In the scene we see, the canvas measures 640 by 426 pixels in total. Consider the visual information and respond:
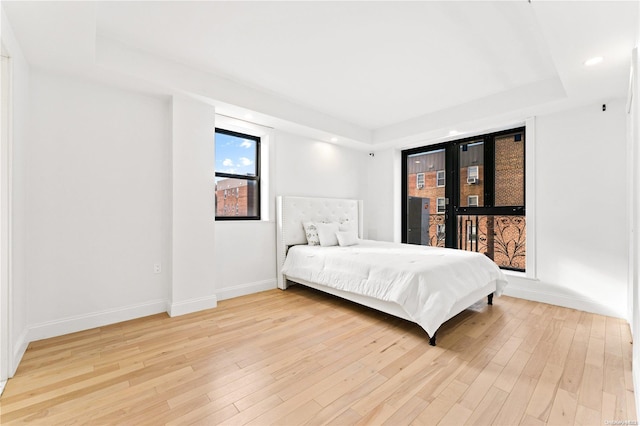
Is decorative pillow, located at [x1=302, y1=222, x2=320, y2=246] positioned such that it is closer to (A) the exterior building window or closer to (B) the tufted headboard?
(B) the tufted headboard

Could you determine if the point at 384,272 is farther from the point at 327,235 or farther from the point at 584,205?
the point at 584,205

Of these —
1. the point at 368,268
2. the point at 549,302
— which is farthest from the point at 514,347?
the point at 549,302

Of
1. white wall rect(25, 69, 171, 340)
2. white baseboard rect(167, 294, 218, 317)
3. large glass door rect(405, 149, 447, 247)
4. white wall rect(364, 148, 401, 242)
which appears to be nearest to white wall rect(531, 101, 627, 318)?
large glass door rect(405, 149, 447, 247)

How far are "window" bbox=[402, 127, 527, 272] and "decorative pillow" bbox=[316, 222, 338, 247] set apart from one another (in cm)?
184

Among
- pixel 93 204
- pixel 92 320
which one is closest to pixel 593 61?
pixel 93 204

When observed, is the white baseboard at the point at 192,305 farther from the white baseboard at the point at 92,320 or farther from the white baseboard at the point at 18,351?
the white baseboard at the point at 18,351

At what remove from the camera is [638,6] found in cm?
162

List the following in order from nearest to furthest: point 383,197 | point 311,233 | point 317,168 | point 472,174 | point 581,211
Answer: point 581,211
point 311,233
point 472,174
point 317,168
point 383,197

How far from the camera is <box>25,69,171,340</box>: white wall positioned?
94.9 inches

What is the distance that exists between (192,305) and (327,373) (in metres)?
1.81

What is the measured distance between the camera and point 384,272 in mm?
2711

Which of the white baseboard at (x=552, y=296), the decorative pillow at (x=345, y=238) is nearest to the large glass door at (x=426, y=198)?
the white baseboard at (x=552, y=296)

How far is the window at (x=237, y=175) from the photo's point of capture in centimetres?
369

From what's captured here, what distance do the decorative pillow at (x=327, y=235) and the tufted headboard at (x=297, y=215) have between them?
297 millimetres
